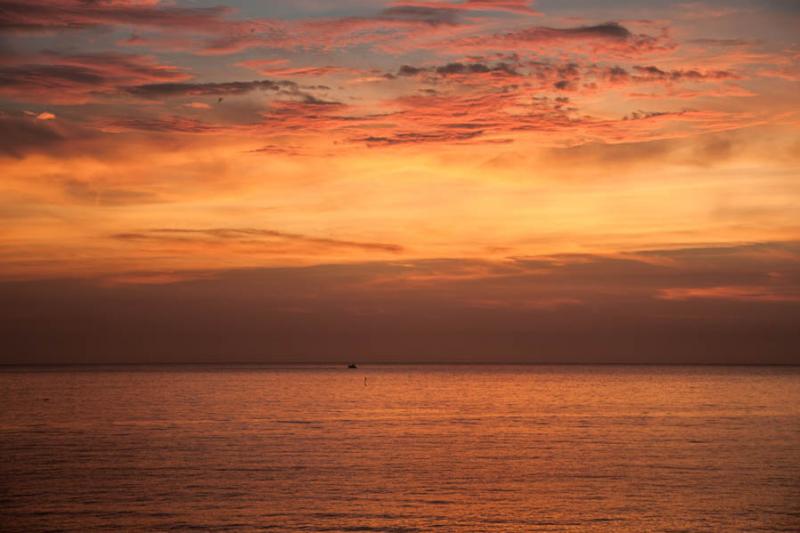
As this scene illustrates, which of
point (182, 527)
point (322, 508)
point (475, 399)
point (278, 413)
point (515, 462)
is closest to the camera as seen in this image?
point (182, 527)

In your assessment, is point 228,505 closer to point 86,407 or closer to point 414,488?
point 414,488

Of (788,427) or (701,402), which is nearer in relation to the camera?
(788,427)

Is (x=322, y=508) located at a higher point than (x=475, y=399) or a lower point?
lower

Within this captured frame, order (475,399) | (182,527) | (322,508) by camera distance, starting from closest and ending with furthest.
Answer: (182,527)
(322,508)
(475,399)

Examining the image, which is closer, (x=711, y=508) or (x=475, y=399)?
(x=711, y=508)

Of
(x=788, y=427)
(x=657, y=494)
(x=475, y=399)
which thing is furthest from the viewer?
(x=475, y=399)

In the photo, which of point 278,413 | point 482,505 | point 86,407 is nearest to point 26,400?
point 86,407

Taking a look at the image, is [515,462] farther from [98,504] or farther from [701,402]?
[701,402]

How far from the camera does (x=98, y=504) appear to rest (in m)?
49.5

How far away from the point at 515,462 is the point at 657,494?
15084 mm

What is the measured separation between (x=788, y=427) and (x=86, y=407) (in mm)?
92692

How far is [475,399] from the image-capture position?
15800cm

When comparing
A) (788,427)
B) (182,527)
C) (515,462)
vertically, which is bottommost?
(182,527)

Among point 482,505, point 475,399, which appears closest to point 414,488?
point 482,505
